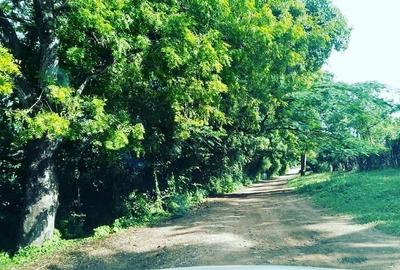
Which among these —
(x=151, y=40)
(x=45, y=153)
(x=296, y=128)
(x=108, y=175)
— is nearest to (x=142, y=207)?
(x=108, y=175)

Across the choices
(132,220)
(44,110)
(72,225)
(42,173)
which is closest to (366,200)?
(132,220)

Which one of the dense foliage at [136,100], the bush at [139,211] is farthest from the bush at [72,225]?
the bush at [139,211]

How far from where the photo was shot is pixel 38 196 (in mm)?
13133

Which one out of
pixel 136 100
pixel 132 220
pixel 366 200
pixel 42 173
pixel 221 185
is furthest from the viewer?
pixel 221 185

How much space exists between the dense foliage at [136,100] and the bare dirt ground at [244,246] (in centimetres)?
230

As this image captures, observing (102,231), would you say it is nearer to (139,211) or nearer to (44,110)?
(139,211)

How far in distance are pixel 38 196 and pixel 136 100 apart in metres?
5.05

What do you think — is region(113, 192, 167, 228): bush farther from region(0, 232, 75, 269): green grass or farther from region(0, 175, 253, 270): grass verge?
region(0, 232, 75, 269): green grass

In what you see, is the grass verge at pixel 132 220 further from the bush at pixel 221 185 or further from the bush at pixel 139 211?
the bush at pixel 221 185

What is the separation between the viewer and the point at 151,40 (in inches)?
535

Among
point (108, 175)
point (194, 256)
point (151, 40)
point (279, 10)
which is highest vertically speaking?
point (279, 10)

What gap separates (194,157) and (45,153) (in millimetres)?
11166

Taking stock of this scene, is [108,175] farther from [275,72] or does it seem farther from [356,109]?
[356,109]

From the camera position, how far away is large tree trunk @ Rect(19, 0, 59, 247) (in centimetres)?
1249
